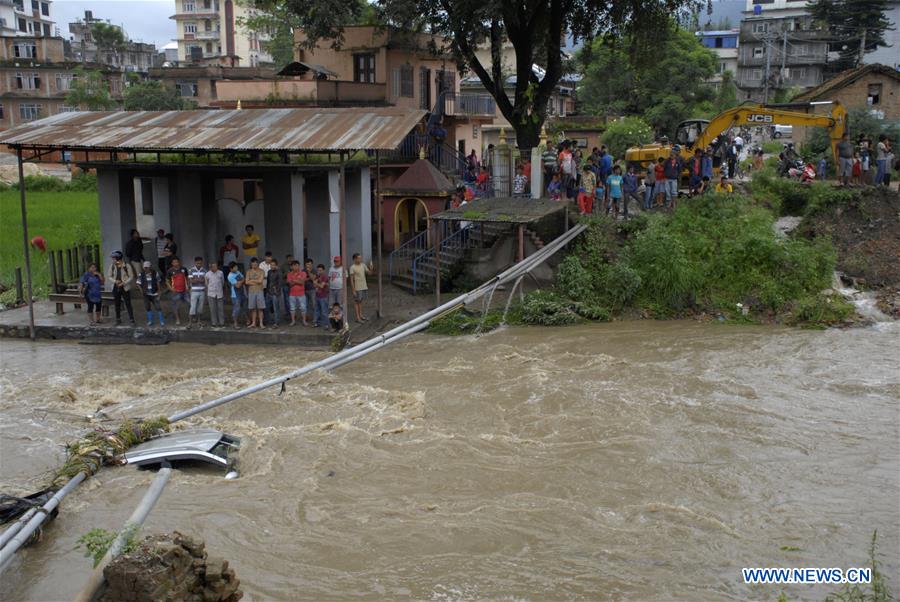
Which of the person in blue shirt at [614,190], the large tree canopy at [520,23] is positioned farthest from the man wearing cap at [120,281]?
the person in blue shirt at [614,190]

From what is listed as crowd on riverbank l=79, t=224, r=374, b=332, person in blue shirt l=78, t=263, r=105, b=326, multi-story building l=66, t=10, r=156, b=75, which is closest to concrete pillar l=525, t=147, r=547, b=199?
crowd on riverbank l=79, t=224, r=374, b=332

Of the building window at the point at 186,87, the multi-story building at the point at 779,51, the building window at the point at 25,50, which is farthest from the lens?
the building window at the point at 186,87

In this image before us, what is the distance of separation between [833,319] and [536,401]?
883 centimetres

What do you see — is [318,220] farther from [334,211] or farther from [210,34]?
[210,34]

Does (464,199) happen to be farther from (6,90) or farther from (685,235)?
(6,90)

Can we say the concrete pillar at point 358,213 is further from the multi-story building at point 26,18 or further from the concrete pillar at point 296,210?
the multi-story building at point 26,18

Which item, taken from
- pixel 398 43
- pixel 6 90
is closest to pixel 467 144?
pixel 398 43

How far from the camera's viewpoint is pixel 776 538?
9656 mm

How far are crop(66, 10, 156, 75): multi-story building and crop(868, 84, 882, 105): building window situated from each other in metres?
72.7

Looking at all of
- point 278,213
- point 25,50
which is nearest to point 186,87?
point 25,50

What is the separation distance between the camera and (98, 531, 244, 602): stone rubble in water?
673cm

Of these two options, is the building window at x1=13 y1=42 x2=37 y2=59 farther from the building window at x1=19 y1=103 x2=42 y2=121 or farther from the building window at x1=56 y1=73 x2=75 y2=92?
the building window at x1=19 y1=103 x2=42 y2=121

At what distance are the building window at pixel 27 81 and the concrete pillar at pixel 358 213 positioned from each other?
1833 inches

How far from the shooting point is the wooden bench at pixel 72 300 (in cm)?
1959
